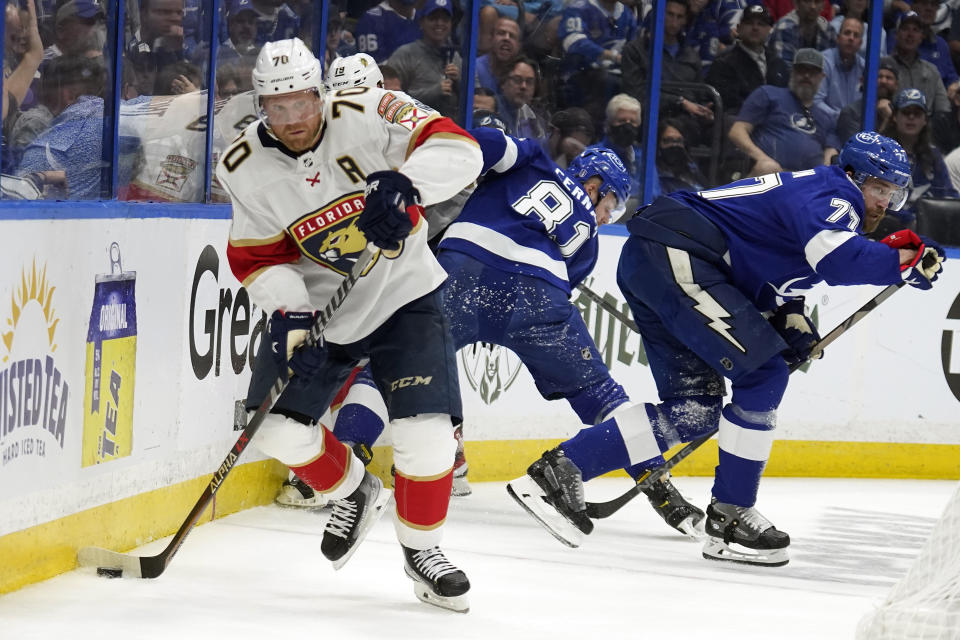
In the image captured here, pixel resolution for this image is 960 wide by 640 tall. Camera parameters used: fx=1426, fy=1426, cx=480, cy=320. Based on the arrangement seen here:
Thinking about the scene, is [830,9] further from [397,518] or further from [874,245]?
[397,518]

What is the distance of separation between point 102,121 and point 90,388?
32.0 inches

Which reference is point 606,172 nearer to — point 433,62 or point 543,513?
point 543,513

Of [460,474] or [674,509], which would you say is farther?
[460,474]

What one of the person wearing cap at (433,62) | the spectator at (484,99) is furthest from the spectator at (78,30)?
the spectator at (484,99)

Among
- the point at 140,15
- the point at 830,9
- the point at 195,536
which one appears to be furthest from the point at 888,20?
the point at 195,536

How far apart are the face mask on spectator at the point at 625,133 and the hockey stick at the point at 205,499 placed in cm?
287

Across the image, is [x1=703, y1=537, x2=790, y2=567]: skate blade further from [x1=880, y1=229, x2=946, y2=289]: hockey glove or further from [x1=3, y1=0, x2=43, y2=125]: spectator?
[x1=3, y1=0, x2=43, y2=125]: spectator

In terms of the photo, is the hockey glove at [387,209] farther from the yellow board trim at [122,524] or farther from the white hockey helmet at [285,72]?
the yellow board trim at [122,524]

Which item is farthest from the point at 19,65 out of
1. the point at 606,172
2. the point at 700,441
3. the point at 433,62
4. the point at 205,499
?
the point at 433,62

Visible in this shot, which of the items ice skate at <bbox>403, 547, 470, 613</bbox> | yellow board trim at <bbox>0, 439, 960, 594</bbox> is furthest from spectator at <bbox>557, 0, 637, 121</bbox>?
ice skate at <bbox>403, 547, 470, 613</bbox>

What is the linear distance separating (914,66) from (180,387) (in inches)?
145

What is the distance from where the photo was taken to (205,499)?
123 inches

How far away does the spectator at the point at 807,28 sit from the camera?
5.93 meters

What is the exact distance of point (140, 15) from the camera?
3793mm
